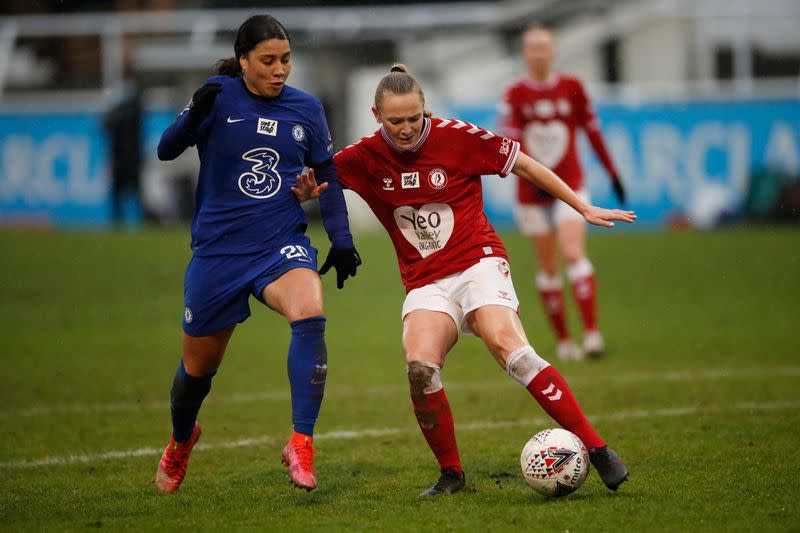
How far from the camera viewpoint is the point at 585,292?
36.1ft

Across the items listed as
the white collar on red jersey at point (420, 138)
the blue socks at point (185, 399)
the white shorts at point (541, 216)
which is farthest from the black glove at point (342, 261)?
the white shorts at point (541, 216)

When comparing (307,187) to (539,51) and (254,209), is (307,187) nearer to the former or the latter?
(254,209)

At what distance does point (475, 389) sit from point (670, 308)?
550cm

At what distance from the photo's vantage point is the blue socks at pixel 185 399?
616 centimetres

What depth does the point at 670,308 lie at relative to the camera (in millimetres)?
14172

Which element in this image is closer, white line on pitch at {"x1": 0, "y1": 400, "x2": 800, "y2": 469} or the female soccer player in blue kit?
the female soccer player in blue kit

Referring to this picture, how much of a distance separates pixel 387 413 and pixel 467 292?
260cm

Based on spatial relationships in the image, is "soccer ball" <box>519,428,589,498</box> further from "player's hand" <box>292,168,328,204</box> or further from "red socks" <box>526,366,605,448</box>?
"player's hand" <box>292,168,328,204</box>

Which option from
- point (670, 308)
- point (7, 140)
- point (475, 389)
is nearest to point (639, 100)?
point (670, 308)

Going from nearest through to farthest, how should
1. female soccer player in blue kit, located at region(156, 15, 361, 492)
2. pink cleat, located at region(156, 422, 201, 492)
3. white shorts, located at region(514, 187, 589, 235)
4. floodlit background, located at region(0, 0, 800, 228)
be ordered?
female soccer player in blue kit, located at region(156, 15, 361, 492) → pink cleat, located at region(156, 422, 201, 492) → white shorts, located at region(514, 187, 589, 235) → floodlit background, located at region(0, 0, 800, 228)

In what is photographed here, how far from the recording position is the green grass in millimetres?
5496

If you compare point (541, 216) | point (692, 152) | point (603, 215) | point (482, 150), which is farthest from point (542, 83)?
point (692, 152)

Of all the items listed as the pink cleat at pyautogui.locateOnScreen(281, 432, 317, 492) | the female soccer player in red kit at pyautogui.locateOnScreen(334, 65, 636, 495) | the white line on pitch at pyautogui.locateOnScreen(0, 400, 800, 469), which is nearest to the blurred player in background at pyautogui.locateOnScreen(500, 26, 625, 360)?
the white line on pitch at pyautogui.locateOnScreen(0, 400, 800, 469)

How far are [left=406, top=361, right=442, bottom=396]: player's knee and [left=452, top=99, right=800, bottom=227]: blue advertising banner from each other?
17.7 meters
